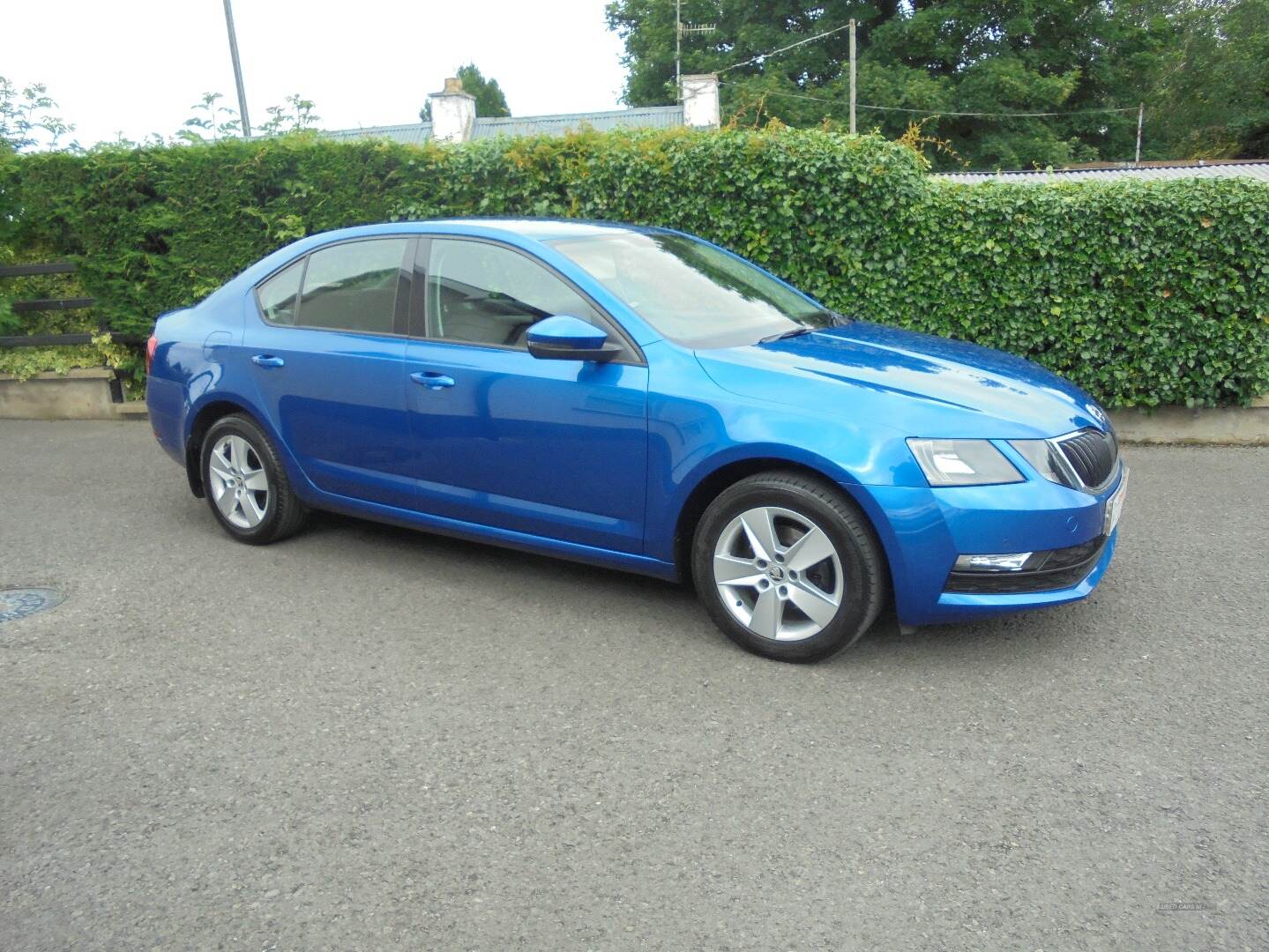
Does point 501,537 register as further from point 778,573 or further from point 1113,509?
point 1113,509

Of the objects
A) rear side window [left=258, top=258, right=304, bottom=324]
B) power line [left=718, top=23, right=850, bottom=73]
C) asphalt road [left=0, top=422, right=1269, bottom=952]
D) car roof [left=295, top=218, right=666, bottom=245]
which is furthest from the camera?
power line [left=718, top=23, right=850, bottom=73]

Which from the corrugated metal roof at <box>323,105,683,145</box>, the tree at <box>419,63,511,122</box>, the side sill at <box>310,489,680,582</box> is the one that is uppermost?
the tree at <box>419,63,511,122</box>

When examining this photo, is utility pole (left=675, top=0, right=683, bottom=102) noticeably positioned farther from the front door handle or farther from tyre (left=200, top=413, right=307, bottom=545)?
the front door handle

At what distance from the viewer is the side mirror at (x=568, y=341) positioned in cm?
433

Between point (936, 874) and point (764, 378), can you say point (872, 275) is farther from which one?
point (936, 874)

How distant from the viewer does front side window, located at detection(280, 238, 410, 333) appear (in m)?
5.19

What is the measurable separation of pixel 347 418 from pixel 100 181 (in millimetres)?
5790

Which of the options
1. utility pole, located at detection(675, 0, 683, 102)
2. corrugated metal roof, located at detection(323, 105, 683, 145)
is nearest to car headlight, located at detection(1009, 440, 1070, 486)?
corrugated metal roof, located at detection(323, 105, 683, 145)

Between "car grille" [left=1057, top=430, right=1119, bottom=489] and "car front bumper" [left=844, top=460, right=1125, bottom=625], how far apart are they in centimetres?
11

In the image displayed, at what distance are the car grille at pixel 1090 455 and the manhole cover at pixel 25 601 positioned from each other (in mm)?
4273

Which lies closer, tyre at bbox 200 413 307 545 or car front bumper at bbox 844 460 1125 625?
car front bumper at bbox 844 460 1125 625

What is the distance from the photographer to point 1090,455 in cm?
413

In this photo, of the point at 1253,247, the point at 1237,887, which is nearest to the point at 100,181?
the point at 1253,247

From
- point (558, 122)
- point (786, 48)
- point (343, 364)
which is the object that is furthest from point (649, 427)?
point (786, 48)
